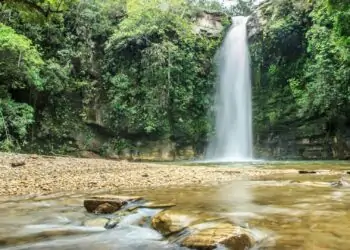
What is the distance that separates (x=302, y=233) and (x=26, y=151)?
19.8 metres

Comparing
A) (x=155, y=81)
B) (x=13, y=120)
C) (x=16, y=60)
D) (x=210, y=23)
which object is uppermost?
(x=210, y=23)

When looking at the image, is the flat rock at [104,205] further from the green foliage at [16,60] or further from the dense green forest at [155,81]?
the dense green forest at [155,81]

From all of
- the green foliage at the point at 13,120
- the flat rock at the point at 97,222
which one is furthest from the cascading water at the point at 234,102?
the flat rock at the point at 97,222

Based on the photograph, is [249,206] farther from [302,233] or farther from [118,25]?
[118,25]

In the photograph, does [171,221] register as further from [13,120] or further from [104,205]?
[13,120]

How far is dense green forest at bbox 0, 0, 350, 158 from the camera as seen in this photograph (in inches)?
827

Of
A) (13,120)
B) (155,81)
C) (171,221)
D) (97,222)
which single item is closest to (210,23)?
(155,81)

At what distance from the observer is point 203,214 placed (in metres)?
3.75

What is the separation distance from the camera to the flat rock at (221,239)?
8.64ft

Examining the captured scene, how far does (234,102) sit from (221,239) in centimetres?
2242

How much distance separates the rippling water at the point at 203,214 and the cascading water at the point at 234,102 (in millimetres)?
17779

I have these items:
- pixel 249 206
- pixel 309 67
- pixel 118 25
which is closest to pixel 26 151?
pixel 118 25

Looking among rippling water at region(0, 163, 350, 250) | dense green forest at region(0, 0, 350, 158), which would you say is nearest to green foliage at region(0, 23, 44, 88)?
dense green forest at region(0, 0, 350, 158)

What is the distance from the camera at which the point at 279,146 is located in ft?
73.1
